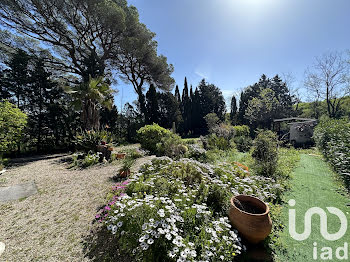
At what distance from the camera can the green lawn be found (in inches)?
70.5

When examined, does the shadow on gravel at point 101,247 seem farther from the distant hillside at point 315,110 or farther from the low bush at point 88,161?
the distant hillside at point 315,110

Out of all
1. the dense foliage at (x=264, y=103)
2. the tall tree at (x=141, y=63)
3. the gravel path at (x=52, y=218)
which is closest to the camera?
the gravel path at (x=52, y=218)

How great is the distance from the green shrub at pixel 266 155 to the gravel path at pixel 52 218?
14.0 feet

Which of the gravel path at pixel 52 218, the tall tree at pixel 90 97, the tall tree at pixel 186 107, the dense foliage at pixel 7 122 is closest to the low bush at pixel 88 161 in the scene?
the gravel path at pixel 52 218

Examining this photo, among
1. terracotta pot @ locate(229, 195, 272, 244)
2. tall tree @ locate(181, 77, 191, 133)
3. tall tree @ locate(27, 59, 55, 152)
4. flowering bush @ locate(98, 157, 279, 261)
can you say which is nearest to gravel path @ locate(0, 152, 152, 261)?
flowering bush @ locate(98, 157, 279, 261)

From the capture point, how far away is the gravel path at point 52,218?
5.90 ft

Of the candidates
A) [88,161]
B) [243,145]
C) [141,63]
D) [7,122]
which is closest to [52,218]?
[88,161]

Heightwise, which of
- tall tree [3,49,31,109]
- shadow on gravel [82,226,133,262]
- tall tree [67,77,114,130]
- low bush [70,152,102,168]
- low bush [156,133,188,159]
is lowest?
shadow on gravel [82,226,133,262]

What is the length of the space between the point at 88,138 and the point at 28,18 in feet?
34.1

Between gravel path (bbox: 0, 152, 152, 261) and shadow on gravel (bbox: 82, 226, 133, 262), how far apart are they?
0.07m

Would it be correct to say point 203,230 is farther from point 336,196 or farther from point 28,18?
point 28,18

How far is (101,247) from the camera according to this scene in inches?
72.5

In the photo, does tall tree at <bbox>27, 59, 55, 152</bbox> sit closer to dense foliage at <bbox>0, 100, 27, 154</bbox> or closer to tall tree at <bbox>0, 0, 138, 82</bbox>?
tall tree at <bbox>0, 0, 138, 82</bbox>

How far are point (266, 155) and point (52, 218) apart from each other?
5.62 meters
